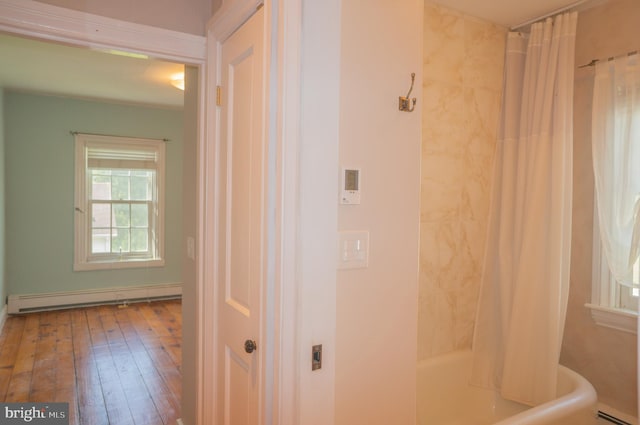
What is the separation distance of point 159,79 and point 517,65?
3242 mm

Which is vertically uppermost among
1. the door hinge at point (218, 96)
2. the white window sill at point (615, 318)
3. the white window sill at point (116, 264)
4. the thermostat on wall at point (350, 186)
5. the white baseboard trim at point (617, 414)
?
the door hinge at point (218, 96)

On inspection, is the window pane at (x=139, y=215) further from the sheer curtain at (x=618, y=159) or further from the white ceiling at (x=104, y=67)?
the sheer curtain at (x=618, y=159)

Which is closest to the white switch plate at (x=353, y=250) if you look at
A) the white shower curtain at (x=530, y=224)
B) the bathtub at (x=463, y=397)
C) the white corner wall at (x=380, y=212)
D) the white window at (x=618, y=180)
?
the white corner wall at (x=380, y=212)

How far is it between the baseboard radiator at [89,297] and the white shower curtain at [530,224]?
429 centimetres

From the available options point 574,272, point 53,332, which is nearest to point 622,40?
point 574,272

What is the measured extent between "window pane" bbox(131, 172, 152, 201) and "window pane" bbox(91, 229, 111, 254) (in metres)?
0.55

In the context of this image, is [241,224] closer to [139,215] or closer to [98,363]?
[98,363]

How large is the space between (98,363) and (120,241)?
222cm

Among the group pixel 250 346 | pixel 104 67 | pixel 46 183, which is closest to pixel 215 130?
pixel 250 346

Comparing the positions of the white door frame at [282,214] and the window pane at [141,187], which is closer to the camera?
the white door frame at [282,214]

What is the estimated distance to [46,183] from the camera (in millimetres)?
4809

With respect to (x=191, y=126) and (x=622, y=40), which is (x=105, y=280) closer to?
(x=191, y=126)

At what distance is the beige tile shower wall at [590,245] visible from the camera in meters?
2.18

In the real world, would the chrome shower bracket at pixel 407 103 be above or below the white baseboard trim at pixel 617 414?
above
